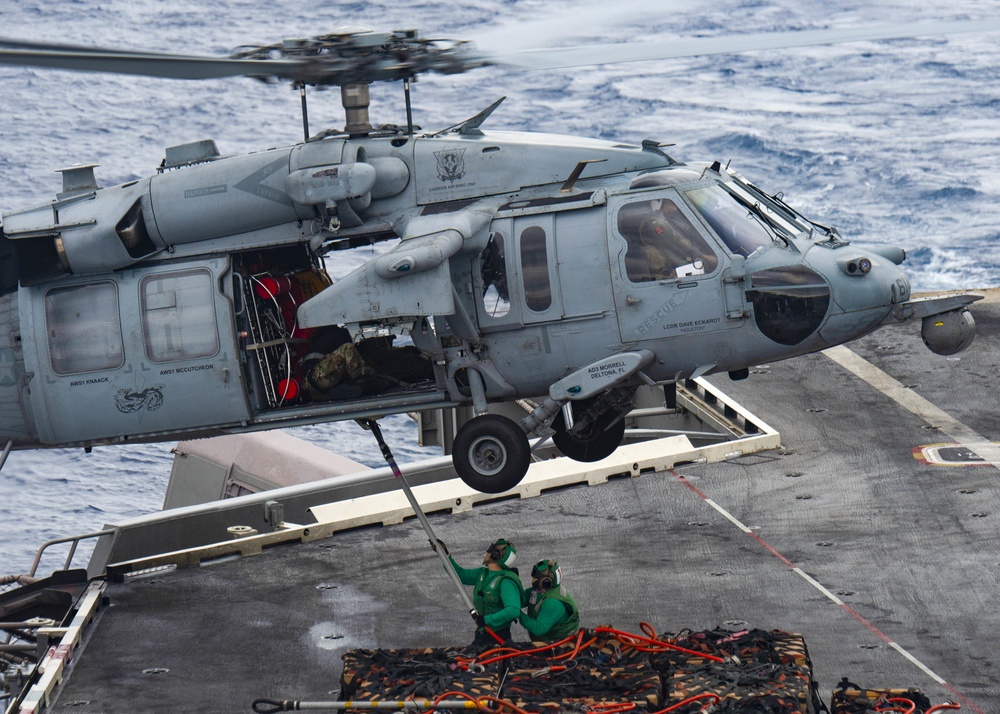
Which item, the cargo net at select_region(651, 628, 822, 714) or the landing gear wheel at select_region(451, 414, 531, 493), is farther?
the landing gear wheel at select_region(451, 414, 531, 493)

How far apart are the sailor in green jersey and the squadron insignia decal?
3872 millimetres

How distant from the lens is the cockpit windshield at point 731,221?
1345 cm

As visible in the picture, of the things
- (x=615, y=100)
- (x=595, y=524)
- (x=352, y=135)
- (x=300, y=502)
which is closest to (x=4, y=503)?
(x=300, y=502)

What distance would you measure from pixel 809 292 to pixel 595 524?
5.84m

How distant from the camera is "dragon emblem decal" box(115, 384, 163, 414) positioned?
1456cm

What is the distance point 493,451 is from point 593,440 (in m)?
1.70

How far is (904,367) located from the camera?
2395 centimetres

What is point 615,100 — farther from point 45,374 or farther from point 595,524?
point 45,374

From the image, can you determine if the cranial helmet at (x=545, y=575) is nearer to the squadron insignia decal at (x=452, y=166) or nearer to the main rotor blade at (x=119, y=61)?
the squadron insignia decal at (x=452, y=166)

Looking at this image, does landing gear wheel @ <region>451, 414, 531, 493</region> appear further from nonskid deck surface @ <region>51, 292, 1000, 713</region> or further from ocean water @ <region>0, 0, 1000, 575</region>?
ocean water @ <region>0, 0, 1000, 575</region>

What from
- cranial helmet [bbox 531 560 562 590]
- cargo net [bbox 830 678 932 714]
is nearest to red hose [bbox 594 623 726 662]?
cranial helmet [bbox 531 560 562 590]

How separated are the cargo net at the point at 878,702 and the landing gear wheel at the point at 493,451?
11.8 feet

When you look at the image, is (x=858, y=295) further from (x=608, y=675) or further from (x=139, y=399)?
(x=139, y=399)

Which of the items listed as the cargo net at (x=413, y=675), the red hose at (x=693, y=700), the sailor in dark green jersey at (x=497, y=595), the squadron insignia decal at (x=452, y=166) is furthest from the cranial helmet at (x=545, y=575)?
the squadron insignia decal at (x=452, y=166)
